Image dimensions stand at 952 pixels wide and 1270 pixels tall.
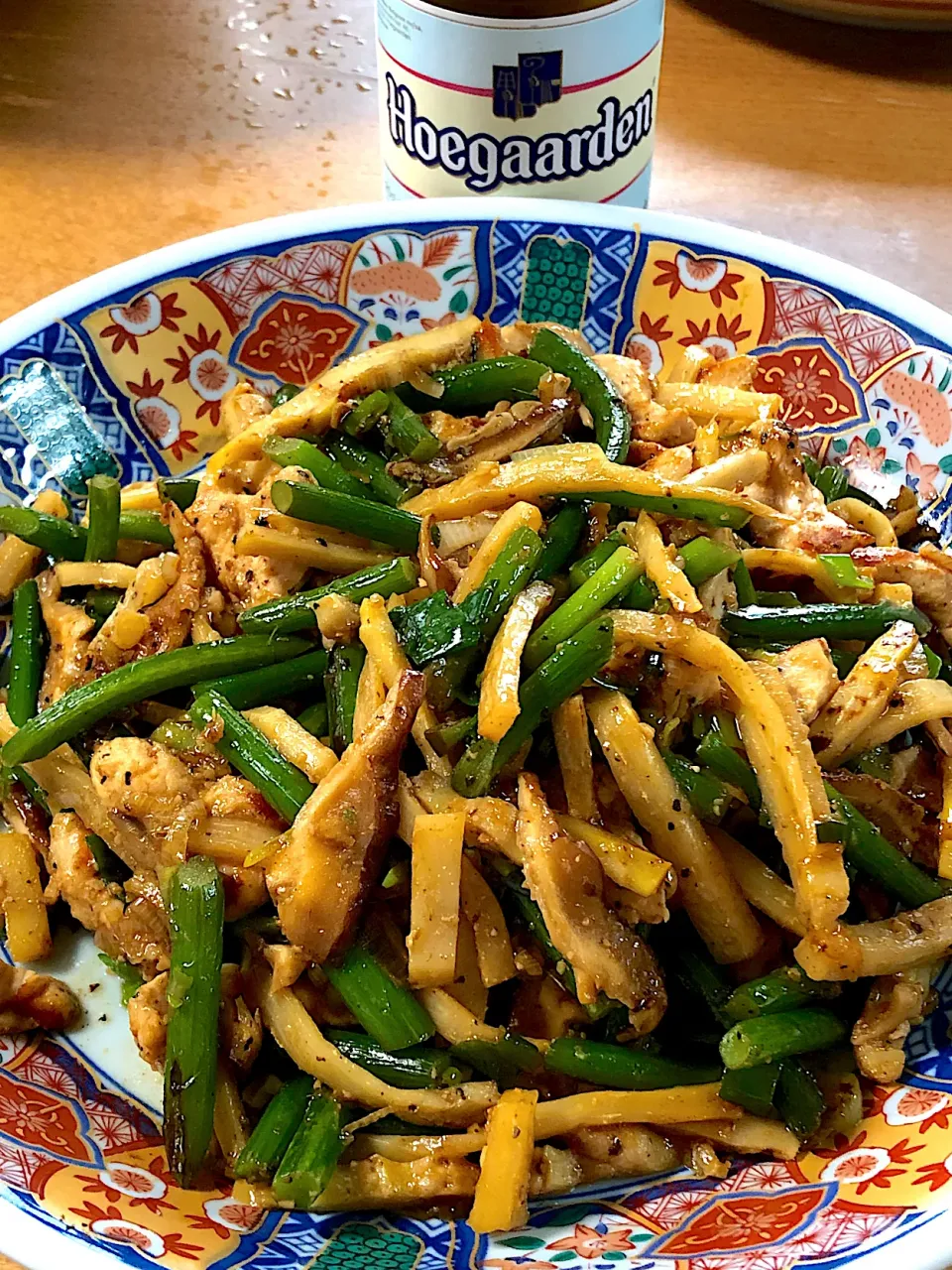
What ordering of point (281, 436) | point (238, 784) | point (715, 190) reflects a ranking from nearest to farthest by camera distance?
point (238, 784), point (281, 436), point (715, 190)

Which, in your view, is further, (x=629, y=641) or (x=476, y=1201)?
(x=629, y=641)

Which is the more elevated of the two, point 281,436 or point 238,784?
point 281,436

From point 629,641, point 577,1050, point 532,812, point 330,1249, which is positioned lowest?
point 330,1249

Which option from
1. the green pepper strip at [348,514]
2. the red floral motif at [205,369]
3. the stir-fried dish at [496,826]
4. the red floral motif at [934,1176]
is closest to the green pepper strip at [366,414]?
the stir-fried dish at [496,826]

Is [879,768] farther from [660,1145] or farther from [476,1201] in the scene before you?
[476,1201]

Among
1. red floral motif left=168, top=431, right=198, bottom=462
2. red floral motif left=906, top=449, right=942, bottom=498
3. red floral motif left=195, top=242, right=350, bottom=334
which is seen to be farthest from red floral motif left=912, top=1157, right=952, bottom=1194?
red floral motif left=195, top=242, right=350, bottom=334

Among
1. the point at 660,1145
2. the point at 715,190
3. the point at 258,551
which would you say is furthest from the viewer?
the point at 715,190

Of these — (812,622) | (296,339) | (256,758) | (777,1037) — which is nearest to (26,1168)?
(256,758)

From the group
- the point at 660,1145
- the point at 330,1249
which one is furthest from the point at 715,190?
the point at 330,1249
